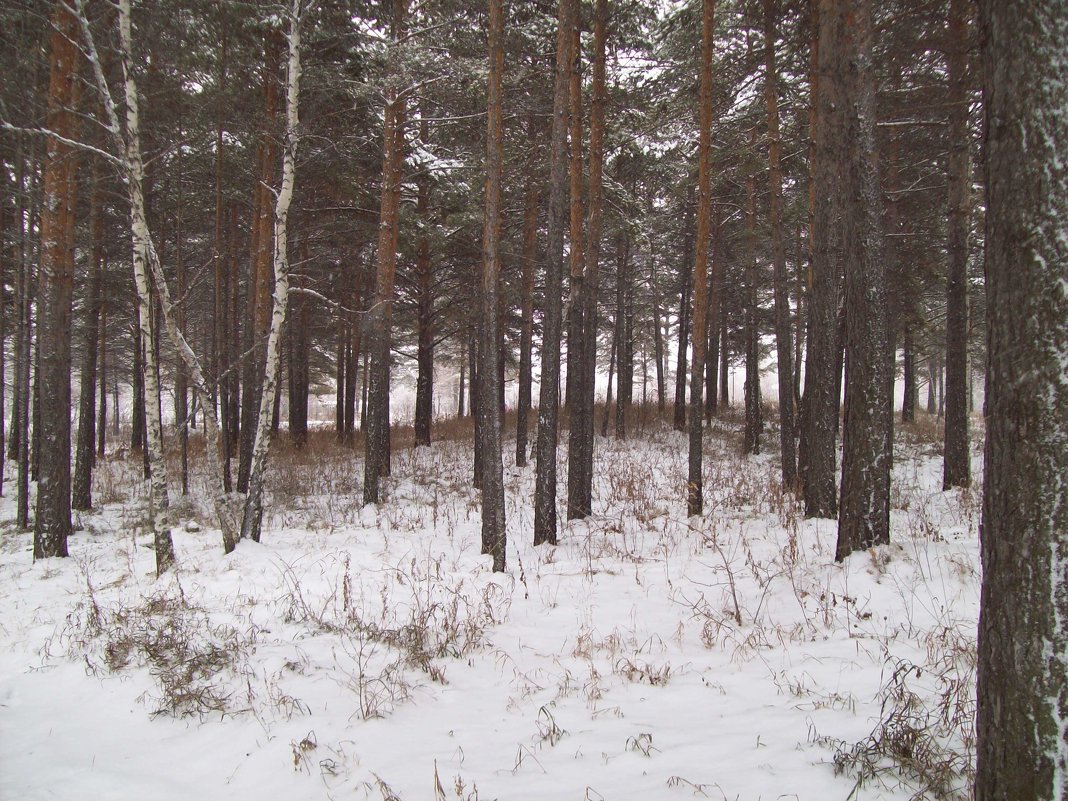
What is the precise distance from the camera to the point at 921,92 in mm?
9344

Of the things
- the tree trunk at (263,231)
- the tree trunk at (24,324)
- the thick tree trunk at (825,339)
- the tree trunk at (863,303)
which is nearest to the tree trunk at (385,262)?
the tree trunk at (263,231)

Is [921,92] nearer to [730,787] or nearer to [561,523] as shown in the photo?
[561,523]

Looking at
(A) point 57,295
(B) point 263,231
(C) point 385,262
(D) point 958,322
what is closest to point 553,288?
(C) point 385,262

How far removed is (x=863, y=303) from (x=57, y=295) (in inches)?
458

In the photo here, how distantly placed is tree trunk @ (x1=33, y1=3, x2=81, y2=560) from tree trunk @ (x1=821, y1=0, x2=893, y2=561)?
10725 mm

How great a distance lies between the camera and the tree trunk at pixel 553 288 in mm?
7344

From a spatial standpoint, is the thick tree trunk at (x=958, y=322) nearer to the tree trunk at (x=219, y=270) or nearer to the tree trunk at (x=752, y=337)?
the tree trunk at (x=752, y=337)

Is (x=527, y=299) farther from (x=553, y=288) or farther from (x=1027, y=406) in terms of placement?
(x=1027, y=406)

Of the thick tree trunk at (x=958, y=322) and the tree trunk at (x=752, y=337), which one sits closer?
the thick tree trunk at (x=958, y=322)

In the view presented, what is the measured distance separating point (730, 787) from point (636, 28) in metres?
12.5

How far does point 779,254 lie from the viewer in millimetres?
11906

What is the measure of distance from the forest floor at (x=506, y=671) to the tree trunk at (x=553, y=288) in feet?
2.66

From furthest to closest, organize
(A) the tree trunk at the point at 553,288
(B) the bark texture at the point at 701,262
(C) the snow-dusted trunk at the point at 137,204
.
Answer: (B) the bark texture at the point at 701,262
(A) the tree trunk at the point at 553,288
(C) the snow-dusted trunk at the point at 137,204

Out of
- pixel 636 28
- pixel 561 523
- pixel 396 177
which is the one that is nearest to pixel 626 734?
pixel 561 523
